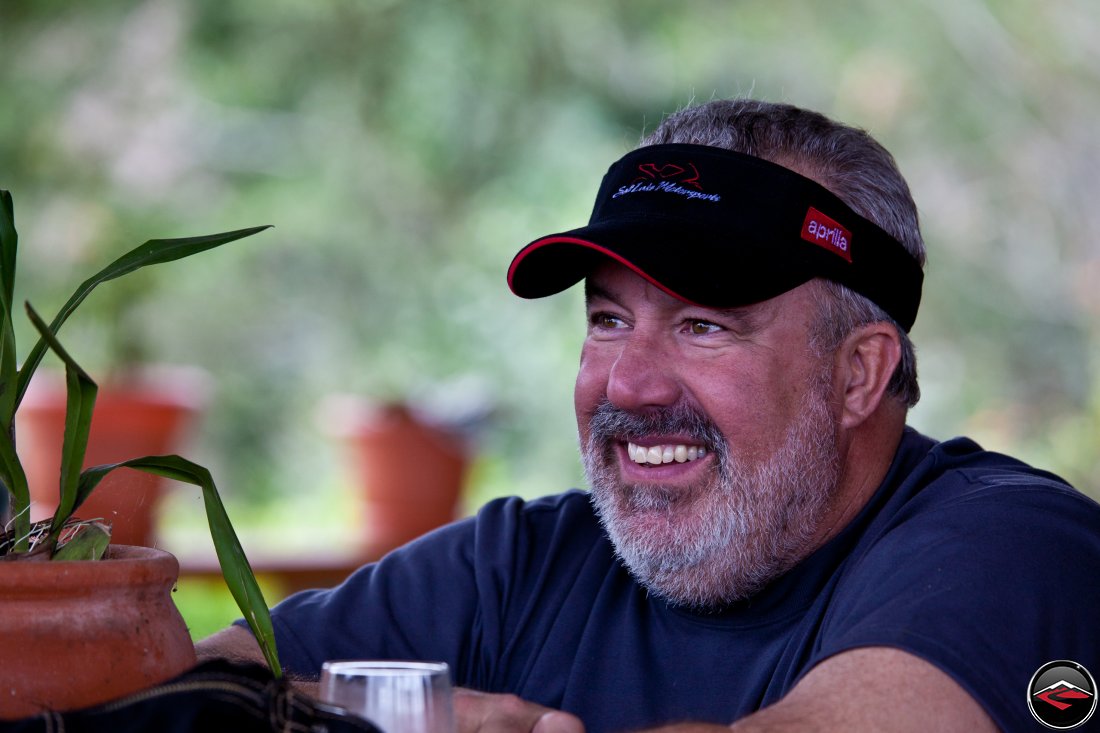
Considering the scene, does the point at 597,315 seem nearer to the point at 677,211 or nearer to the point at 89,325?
the point at 677,211

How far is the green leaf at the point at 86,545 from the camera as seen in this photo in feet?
3.50

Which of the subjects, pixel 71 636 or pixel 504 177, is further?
pixel 504 177

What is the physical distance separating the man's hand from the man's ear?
25.6 inches

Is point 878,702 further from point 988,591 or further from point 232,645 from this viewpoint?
point 232,645

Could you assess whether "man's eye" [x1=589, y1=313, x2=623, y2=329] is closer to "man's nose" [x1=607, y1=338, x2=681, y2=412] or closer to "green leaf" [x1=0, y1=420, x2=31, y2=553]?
"man's nose" [x1=607, y1=338, x2=681, y2=412]

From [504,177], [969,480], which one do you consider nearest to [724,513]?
[969,480]

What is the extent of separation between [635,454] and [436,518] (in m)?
3.24

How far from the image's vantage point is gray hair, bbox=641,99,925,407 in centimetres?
163

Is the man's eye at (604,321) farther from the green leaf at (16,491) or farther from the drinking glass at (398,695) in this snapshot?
the drinking glass at (398,695)

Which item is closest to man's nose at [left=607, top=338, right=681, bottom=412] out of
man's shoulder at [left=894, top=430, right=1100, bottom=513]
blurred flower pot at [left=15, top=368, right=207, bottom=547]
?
man's shoulder at [left=894, top=430, right=1100, bottom=513]

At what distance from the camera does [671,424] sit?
5.23ft

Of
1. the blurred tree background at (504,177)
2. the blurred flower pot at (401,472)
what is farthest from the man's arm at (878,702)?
the blurred tree background at (504,177)

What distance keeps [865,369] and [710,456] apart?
0.26 metres

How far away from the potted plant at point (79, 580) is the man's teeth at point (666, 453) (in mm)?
616
